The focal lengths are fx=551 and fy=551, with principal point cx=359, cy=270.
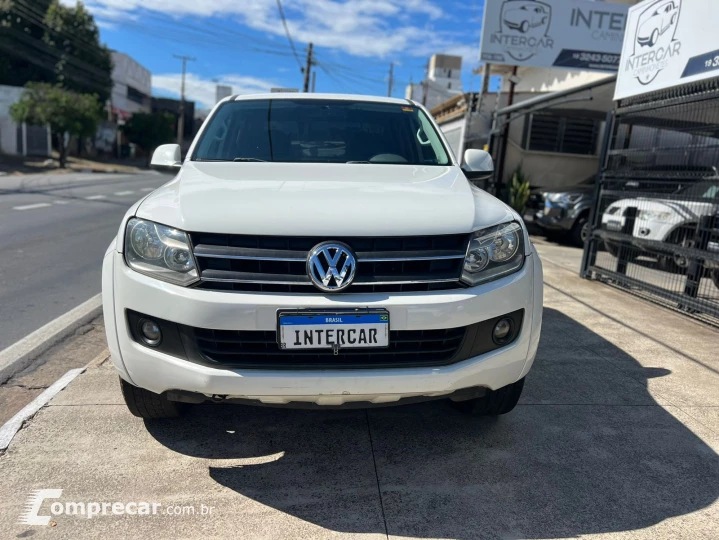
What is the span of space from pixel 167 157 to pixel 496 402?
251 centimetres

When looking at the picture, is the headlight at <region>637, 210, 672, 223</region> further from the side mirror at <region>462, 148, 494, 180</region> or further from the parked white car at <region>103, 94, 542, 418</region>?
the parked white car at <region>103, 94, 542, 418</region>

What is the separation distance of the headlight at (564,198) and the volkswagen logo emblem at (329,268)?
9.33 m

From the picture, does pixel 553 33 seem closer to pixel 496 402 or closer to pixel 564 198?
pixel 564 198

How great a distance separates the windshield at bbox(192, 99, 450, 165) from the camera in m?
3.46

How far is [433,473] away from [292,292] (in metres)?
1.05

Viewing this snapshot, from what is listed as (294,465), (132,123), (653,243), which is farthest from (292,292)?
(132,123)

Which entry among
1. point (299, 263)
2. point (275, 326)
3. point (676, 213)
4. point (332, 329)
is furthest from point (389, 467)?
point (676, 213)

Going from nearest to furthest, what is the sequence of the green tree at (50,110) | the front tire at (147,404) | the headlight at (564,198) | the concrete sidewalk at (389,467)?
the concrete sidewalk at (389,467) < the front tire at (147,404) < the headlight at (564,198) < the green tree at (50,110)

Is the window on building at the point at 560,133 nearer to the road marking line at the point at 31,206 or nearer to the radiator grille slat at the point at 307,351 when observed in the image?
the road marking line at the point at 31,206

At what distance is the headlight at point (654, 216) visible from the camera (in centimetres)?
564

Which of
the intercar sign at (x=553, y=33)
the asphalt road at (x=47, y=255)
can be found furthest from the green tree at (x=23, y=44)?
the intercar sign at (x=553, y=33)

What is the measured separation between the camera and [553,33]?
13.3 metres

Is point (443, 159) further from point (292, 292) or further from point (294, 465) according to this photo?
point (294, 465)

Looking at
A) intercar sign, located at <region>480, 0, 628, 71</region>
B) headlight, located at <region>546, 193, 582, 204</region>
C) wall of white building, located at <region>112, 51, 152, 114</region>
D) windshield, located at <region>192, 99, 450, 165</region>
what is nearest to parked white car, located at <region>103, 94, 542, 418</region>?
windshield, located at <region>192, 99, 450, 165</region>
